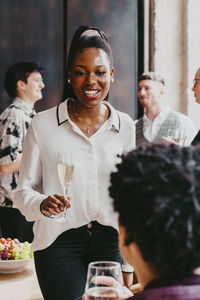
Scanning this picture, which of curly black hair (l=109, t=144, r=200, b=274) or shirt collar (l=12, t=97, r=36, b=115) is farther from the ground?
shirt collar (l=12, t=97, r=36, b=115)

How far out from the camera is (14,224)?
3510mm

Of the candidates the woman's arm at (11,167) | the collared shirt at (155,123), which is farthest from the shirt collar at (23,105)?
the collared shirt at (155,123)

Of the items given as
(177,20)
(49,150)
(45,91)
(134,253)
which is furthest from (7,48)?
(134,253)

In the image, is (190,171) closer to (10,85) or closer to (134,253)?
(134,253)

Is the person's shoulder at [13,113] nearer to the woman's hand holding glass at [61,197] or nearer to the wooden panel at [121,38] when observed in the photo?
the wooden panel at [121,38]

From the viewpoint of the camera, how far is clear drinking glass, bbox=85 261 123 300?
1096 millimetres

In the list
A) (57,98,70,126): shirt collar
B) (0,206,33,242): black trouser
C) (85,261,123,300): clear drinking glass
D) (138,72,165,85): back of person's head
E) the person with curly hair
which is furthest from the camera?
(138,72,165,85): back of person's head

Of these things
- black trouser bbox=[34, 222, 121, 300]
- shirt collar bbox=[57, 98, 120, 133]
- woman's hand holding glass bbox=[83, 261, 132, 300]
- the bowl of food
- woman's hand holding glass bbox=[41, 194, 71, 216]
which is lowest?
the bowl of food

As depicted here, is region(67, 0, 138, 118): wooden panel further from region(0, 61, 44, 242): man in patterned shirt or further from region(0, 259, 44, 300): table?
region(0, 259, 44, 300): table

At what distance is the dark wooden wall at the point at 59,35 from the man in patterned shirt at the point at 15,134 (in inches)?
34.6

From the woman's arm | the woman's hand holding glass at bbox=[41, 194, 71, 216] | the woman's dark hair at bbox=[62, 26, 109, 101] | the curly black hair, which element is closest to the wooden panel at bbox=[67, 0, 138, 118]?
the woman's arm

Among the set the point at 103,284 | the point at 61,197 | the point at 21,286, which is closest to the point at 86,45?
A: the point at 61,197

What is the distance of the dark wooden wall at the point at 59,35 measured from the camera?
466cm

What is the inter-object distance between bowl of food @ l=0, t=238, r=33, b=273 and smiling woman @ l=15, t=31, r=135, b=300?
71 centimetres
